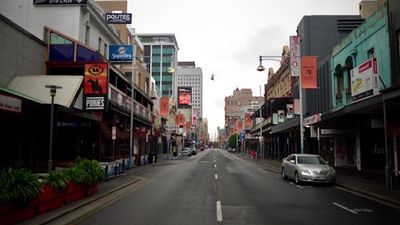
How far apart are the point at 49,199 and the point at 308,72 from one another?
69.9ft

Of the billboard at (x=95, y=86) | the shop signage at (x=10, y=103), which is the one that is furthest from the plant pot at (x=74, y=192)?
the billboard at (x=95, y=86)

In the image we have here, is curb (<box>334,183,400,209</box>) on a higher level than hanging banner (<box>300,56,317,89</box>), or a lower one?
lower

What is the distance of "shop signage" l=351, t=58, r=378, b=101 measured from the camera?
20.8 metres

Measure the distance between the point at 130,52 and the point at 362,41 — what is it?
1750cm

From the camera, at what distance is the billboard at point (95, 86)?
81.2 ft

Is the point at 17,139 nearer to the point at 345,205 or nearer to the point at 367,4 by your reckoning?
the point at 345,205

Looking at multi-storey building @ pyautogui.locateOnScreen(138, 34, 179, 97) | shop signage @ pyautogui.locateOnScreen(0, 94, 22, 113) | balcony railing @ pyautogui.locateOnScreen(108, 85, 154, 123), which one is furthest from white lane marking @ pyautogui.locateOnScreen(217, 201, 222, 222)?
multi-storey building @ pyautogui.locateOnScreen(138, 34, 179, 97)

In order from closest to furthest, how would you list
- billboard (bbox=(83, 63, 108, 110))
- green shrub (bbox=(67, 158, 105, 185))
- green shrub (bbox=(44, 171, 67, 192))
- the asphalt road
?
1. the asphalt road
2. green shrub (bbox=(44, 171, 67, 192))
3. green shrub (bbox=(67, 158, 105, 185))
4. billboard (bbox=(83, 63, 108, 110))

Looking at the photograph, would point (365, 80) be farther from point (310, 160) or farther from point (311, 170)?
point (311, 170)

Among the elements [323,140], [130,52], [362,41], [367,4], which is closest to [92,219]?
[362,41]

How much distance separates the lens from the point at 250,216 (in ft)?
38.2

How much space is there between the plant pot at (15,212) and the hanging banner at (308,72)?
21.8m

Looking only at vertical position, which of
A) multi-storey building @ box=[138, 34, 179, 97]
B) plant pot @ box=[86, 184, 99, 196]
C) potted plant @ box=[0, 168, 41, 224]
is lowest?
plant pot @ box=[86, 184, 99, 196]

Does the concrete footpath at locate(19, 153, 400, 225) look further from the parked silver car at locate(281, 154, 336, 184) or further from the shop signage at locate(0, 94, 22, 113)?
the shop signage at locate(0, 94, 22, 113)
